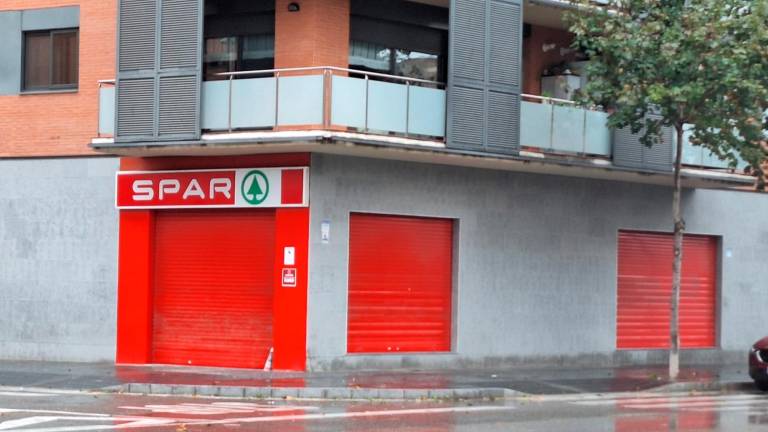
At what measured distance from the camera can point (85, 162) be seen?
2355 centimetres

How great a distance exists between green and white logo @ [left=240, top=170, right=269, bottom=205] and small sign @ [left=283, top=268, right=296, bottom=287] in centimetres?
131

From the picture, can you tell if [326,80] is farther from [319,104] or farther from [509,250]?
[509,250]

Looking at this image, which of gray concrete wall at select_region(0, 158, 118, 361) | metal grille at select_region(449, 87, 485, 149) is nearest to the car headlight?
metal grille at select_region(449, 87, 485, 149)

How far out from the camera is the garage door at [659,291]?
26.2 meters

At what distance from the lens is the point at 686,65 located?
67.6 ft

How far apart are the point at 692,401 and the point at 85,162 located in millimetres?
12082

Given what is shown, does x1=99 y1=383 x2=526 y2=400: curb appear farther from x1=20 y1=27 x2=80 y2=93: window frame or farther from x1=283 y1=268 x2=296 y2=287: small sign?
x1=20 y1=27 x2=80 y2=93: window frame

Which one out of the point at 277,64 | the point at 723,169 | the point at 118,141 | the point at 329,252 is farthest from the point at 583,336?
the point at 118,141

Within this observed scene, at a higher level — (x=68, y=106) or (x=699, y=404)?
(x=68, y=106)

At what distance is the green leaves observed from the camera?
2034 cm

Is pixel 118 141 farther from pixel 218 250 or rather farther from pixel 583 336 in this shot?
pixel 583 336

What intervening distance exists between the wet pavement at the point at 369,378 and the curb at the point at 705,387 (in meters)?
0.02

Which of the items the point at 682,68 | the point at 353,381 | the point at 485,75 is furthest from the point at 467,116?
the point at 353,381

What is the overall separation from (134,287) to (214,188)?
8.55ft
